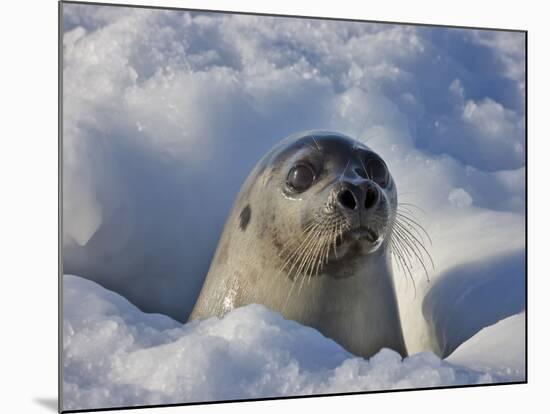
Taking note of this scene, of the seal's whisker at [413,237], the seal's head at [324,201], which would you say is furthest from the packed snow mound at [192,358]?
the seal's whisker at [413,237]

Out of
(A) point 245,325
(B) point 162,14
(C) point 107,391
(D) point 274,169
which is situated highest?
(B) point 162,14

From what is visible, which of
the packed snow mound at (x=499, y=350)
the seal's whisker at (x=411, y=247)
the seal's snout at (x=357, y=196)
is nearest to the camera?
the seal's snout at (x=357, y=196)

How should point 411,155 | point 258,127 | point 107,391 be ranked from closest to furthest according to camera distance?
1. point 107,391
2. point 258,127
3. point 411,155

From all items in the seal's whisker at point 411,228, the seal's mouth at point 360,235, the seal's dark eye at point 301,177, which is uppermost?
the seal's dark eye at point 301,177

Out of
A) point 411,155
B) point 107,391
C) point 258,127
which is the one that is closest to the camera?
point 107,391

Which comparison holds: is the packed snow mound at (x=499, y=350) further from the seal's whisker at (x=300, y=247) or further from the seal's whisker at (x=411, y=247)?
the seal's whisker at (x=300, y=247)

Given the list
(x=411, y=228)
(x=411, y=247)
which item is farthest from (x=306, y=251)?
(x=411, y=228)

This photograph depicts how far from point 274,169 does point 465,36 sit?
1.65 meters

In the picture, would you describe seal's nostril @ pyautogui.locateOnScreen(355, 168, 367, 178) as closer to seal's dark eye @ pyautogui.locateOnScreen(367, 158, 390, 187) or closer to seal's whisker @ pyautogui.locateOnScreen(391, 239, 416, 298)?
seal's dark eye @ pyautogui.locateOnScreen(367, 158, 390, 187)

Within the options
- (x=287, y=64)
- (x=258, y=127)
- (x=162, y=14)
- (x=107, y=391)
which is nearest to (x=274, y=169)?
(x=258, y=127)

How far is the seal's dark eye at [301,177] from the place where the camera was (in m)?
5.46

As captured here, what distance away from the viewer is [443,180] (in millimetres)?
6215

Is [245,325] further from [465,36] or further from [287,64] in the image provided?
[465,36]

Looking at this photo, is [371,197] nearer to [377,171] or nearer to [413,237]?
[377,171]
